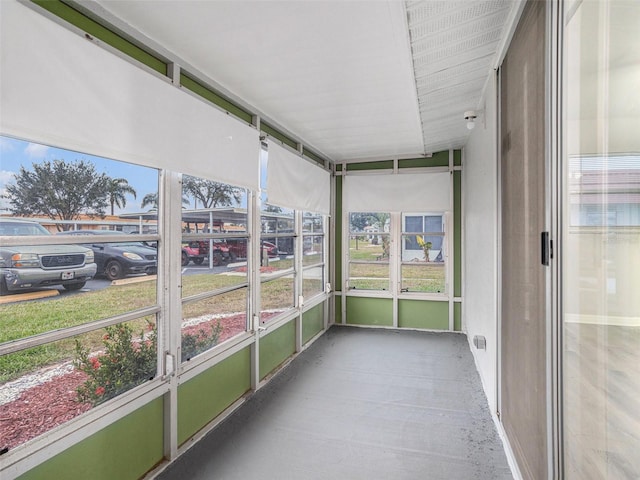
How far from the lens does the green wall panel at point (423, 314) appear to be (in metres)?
4.89

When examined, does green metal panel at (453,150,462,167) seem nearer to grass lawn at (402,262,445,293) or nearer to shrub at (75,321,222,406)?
grass lawn at (402,262,445,293)

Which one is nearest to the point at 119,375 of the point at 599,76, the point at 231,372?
the point at 231,372

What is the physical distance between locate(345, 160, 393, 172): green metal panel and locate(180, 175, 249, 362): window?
2687 millimetres

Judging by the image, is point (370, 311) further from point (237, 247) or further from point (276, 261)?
point (237, 247)

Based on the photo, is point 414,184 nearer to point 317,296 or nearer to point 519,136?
point 317,296

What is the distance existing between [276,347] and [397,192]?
9.35ft

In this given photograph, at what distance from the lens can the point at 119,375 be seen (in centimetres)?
182

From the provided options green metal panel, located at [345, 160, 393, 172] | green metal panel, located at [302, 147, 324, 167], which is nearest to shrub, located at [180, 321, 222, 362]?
green metal panel, located at [302, 147, 324, 167]

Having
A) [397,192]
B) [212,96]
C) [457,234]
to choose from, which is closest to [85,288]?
[212,96]

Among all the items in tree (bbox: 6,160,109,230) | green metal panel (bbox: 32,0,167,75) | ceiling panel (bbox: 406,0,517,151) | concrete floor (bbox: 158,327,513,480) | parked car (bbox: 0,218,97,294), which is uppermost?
ceiling panel (bbox: 406,0,517,151)

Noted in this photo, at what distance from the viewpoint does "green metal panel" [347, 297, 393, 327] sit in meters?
5.09

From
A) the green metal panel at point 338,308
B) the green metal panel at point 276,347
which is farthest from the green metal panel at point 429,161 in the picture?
the green metal panel at point 276,347

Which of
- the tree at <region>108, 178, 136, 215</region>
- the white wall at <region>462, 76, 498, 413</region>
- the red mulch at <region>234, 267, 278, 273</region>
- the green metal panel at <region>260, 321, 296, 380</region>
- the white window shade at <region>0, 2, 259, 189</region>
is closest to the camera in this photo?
the white window shade at <region>0, 2, 259, 189</region>

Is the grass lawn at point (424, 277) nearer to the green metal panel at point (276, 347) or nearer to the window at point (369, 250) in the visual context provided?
the window at point (369, 250)
